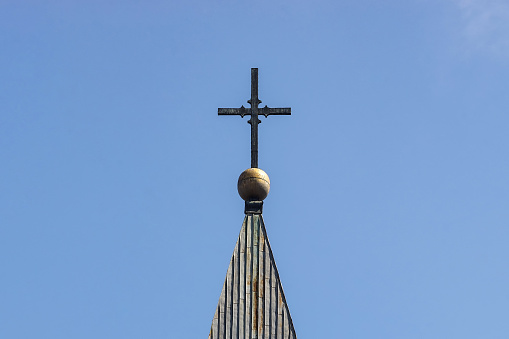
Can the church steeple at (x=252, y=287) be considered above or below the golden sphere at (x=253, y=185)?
below

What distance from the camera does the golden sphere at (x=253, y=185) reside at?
31.5 meters

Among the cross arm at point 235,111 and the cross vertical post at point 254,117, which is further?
the cross arm at point 235,111

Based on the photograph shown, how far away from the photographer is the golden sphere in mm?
31531

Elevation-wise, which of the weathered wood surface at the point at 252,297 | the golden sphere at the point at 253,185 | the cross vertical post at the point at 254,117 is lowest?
the weathered wood surface at the point at 252,297

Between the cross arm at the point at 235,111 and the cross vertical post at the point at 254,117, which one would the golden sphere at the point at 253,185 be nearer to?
the cross vertical post at the point at 254,117

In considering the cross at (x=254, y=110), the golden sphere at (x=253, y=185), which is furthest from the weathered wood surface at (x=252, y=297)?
the cross at (x=254, y=110)

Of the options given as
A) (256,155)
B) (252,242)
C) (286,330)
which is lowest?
(286,330)

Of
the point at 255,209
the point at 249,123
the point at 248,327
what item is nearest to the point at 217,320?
the point at 248,327

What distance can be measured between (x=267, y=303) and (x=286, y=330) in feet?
2.57

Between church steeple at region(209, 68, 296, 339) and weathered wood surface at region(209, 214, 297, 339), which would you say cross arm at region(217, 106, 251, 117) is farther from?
weathered wood surface at region(209, 214, 297, 339)

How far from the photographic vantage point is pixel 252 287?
101ft

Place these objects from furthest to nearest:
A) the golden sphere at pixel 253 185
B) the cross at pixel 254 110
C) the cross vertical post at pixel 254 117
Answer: the cross at pixel 254 110
the cross vertical post at pixel 254 117
the golden sphere at pixel 253 185

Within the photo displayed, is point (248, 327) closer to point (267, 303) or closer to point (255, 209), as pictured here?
point (267, 303)

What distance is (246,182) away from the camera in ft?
104
